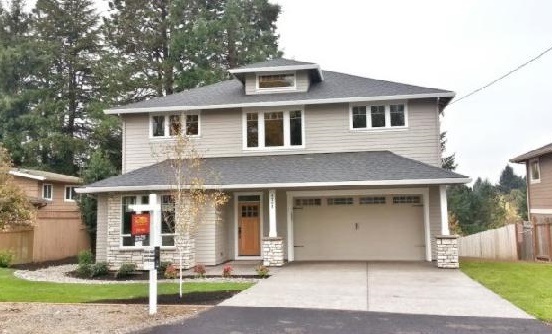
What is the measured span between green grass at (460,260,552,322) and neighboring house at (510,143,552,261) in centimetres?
251

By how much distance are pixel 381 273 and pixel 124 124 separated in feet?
37.1

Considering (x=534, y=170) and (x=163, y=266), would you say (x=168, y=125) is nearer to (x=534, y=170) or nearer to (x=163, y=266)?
(x=163, y=266)

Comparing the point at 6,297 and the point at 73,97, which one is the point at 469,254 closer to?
the point at 6,297

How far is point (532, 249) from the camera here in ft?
55.7

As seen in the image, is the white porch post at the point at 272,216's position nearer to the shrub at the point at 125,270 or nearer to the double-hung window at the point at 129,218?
the double-hung window at the point at 129,218

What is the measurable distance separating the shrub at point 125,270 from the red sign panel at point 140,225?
603 cm

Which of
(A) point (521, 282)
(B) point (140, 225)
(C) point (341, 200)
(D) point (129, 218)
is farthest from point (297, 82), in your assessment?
(B) point (140, 225)

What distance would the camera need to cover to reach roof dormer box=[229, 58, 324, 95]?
18.0 meters

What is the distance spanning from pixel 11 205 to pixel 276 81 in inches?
406

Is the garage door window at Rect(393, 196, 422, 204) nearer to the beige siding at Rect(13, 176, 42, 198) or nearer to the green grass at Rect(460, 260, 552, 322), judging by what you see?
the green grass at Rect(460, 260, 552, 322)

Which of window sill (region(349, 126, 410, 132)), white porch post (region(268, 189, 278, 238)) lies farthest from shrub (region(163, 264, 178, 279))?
window sill (region(349, 126, 410, 132))

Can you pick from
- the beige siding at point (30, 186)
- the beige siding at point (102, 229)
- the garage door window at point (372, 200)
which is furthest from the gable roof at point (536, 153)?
the beige siding at point (30, 186)

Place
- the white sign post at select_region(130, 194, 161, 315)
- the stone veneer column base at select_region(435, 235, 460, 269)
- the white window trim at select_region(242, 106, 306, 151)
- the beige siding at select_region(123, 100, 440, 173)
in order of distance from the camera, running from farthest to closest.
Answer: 1. the white window trim at select_region(242, 106, 306, 151)
2. the beige siding at select_region(123, 100, 440, 173)
3. the stone veneer column base at select_region(435, 235, 460, 269)
4. the white sign post at select_region(130, 194, 161, 315)

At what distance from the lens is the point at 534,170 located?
848 inches
